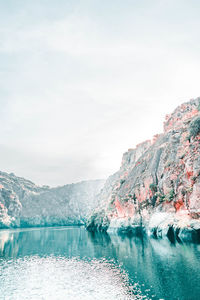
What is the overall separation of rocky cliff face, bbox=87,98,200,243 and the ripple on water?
955 inches

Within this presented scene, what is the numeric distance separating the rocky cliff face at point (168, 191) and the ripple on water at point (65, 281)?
79.6ft

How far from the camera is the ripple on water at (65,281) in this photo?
69.6ft

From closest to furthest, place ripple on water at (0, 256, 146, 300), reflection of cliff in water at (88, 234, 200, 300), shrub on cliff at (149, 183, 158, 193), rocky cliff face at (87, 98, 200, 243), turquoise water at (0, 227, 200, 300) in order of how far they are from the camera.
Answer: reflection of cliff in water at (88, 234, 200, 300), turquoise water at (0, 227, 200, 300), ripple on water at (0, 256, 146, 300), rocky cliff face at (87, 98, 200, 243), shrub on cliff at (149, 183, 158, 193)

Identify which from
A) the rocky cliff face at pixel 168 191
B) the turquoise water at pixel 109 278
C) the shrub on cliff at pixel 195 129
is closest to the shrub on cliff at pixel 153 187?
the rocky cliff face at pixel 168 191

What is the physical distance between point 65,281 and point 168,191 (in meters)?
40.5

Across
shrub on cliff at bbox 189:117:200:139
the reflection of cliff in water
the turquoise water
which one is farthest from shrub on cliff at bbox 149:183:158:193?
Result: the turquoise water

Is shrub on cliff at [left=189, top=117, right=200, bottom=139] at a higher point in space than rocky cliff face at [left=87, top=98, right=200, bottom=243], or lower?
higher

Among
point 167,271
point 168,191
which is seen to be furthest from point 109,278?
point 168,191

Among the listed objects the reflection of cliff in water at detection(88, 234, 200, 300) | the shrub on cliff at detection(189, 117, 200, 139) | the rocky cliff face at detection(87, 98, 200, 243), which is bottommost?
the reflection of cliff in water at detection(88, 234, 200, 300)

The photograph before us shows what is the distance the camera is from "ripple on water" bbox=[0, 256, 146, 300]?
21219mm

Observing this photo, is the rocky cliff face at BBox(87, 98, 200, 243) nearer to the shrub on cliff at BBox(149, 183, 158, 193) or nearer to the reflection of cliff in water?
the shrub on cliff at BBox(149, 183, 158, 193)

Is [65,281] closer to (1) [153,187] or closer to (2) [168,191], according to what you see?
(2) [168,191]

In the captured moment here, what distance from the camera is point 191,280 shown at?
71.2 ft

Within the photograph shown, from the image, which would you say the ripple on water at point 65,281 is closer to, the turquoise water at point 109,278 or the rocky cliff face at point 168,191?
the turquoise water at point 109,278
